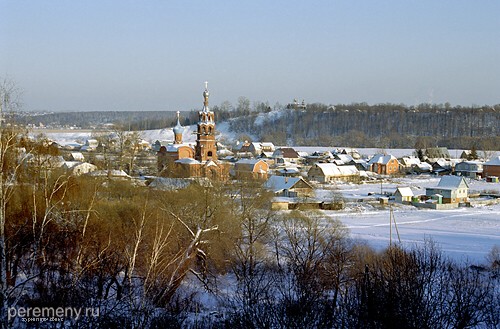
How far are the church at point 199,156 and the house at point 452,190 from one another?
495 inches

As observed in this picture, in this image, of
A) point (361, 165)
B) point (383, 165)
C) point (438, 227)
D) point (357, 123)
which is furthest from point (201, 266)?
point (357, 123)

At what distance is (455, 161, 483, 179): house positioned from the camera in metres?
47.0

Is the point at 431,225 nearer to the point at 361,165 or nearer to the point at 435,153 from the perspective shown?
the point at 361,165

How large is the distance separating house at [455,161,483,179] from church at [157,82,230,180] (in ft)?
78.4

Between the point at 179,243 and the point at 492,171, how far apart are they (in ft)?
124

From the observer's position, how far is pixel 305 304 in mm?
7672

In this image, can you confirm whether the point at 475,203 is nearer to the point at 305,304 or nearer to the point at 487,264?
the point at 487,264

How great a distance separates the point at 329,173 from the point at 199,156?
1111 centimetres

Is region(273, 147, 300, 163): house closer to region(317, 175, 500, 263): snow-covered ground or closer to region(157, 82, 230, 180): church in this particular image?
region(157, 82, 230, 180): church

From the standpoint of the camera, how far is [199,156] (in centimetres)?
3619

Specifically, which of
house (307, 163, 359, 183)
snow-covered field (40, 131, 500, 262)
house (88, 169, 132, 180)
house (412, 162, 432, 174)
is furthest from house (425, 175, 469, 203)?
house (412, 162, 432, 174)

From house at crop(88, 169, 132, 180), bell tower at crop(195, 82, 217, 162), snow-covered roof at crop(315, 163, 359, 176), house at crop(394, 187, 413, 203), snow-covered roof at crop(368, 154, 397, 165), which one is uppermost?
bell tower at crop(195, 82, 217, 162)

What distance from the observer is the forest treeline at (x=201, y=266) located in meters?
7.50

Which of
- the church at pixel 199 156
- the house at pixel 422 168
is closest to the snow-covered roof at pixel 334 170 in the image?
the church at pixel 199 156
